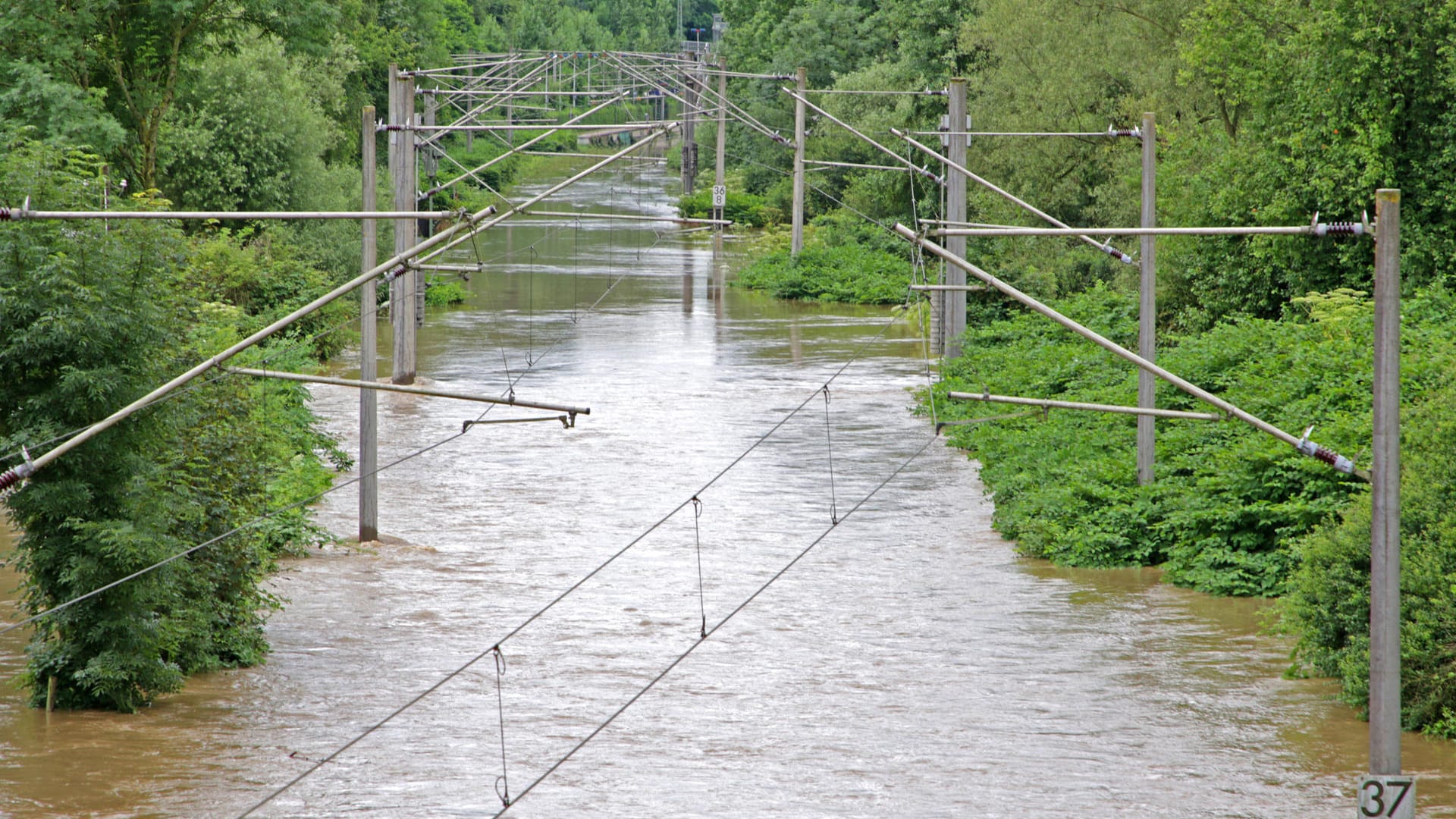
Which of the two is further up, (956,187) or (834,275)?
(956,187)

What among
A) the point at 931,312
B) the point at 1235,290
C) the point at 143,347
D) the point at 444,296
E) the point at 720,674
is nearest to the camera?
the point at 143,347

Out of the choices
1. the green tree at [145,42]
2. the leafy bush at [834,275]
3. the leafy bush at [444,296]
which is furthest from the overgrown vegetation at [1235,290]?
the green tree at [145,42]

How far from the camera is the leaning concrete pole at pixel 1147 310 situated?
73.9ft

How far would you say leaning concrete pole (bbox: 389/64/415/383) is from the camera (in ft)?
97.8

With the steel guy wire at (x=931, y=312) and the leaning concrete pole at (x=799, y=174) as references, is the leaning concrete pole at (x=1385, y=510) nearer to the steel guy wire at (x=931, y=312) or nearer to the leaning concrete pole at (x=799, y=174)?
the steel guy wire at (x=931, y=312)

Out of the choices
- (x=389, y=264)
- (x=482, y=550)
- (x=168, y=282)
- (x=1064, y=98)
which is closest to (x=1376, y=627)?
(x=389, y=264)

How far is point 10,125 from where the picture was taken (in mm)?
30359

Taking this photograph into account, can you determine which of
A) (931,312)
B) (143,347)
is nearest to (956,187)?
(931,312)

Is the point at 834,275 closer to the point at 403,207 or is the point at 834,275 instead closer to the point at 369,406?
the point at 403,207

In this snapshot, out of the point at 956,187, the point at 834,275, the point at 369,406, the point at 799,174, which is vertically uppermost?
the point at 799,174

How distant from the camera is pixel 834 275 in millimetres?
54250

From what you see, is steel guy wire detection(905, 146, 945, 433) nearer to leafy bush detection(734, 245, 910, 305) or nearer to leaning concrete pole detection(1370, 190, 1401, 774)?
leafy bush detection(734, 245, 910, 305)

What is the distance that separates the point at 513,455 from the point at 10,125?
11.3 metres

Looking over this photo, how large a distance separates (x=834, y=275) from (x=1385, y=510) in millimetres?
44113
